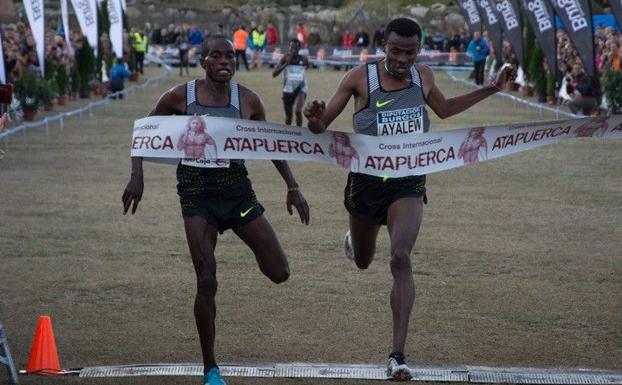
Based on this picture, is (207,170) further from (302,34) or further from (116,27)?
(302,34)

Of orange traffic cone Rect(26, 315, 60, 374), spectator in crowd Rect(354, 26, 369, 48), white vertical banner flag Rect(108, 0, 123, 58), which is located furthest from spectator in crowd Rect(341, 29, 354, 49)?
orange traffic cone Rect(26, 315, 60, 374)

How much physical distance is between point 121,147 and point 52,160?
243 cm

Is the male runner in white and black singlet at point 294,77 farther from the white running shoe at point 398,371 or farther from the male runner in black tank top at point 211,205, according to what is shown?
the white running shoe at point 398,371

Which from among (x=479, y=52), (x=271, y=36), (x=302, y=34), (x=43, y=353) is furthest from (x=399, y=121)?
(x=271, y=36)

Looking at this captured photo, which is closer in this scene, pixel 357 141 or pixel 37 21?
pixel 357 141

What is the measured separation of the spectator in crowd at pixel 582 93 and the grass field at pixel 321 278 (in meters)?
7.16

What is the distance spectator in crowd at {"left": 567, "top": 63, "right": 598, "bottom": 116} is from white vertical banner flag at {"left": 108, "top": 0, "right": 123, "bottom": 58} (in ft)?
49.1

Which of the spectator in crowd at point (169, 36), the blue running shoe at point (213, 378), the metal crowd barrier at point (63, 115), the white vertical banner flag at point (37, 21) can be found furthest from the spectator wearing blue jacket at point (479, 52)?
the blue running shoe at point (213, 378)

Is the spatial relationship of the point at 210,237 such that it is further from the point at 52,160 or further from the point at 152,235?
the point at 52,160

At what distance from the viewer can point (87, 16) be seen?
3416 centimetres

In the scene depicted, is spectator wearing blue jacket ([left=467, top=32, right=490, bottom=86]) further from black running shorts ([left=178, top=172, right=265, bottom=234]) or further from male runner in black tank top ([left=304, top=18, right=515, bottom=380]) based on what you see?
black running shorts ([left=178, top=172, right=265, bottom=234])

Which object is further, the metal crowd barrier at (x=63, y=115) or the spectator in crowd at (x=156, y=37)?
the spectator in crowd at (x=156, y=37)

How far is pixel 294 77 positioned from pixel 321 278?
1430 centimetres

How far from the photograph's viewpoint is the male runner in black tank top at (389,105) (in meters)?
8.06
